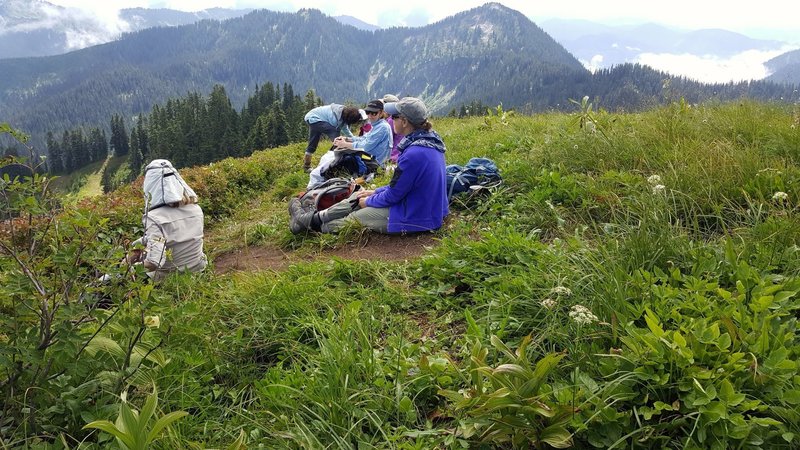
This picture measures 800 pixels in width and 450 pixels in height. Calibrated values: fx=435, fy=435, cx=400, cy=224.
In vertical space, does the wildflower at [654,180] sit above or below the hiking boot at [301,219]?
above

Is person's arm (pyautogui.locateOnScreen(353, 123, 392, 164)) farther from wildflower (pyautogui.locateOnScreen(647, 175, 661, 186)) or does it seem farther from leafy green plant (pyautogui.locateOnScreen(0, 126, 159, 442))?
leafy green plant (pyautogui.locateOnScreen(0, 126, 159, 442))

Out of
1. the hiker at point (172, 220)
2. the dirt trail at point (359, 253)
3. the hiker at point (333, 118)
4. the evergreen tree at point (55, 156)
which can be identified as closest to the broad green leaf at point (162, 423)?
the dirt trail at point (359, 253)

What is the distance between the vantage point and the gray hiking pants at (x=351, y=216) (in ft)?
19.4

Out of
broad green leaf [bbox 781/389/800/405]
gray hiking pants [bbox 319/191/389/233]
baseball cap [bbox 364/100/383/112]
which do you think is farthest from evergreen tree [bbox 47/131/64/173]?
broad green leaf [bbox 781/389/800/405]

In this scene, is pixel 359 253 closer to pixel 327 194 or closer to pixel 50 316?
pixel 327 194

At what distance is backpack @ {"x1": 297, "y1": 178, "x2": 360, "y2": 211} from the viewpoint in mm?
6859

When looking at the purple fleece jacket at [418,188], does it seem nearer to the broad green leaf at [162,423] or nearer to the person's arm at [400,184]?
the person's arm at [400,184]

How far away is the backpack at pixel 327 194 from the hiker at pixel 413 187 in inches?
41.6

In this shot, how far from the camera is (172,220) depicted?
17.5 ft

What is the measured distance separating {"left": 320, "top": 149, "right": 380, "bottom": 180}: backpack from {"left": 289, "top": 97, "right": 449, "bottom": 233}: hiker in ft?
10.4

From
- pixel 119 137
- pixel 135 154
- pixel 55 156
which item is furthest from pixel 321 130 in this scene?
pixel 55 156

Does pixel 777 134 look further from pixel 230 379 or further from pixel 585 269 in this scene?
pixel 230 379

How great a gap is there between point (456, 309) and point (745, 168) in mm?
2924

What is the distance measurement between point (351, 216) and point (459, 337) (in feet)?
11.1
